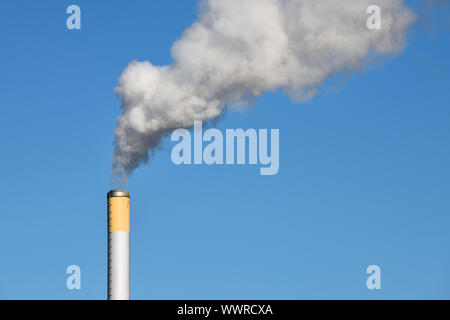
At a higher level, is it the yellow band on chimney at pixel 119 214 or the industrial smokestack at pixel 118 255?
the yellow band on chimney at pixel 119 214

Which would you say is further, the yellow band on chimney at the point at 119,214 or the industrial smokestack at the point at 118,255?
the yellow band on chimney at the point at 119,214

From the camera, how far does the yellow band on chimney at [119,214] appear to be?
149ft

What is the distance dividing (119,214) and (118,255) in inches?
69.8

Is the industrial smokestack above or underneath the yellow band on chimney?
underneath

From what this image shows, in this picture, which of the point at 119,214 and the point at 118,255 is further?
the point at 119,214

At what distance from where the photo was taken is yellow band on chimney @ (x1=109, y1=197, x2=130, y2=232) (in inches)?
1793

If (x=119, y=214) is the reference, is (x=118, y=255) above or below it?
below

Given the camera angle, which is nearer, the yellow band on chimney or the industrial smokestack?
the industrial smokestack

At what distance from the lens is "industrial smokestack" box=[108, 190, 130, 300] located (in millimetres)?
45125

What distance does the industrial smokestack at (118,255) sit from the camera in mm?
45125

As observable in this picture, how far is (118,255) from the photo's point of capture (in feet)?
148
